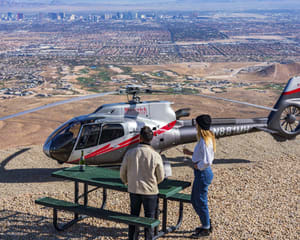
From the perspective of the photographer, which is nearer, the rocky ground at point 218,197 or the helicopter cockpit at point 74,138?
the rocky ground at point 218,197

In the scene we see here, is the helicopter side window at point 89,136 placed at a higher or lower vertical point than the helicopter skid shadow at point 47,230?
higher

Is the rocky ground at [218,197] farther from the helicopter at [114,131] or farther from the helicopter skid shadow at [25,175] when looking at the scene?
the helicopter at [114,131]

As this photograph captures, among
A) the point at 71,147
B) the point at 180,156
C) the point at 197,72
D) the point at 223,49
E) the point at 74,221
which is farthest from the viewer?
the point at 223,49

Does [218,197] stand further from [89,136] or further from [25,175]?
[25,175]

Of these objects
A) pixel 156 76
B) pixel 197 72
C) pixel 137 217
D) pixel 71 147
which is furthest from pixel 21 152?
pixel 197 72

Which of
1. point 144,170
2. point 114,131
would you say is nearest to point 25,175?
point 114,131

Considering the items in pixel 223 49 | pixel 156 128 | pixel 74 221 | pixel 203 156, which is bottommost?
pixel 223 49

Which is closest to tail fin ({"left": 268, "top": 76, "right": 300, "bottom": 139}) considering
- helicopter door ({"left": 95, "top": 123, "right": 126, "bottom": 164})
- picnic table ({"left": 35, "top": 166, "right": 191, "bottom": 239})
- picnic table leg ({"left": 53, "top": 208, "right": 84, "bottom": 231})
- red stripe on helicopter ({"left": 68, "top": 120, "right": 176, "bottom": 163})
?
red stripe on helicopter ({"left": 68, "top": 120, "right": 176, "bottom": 163})

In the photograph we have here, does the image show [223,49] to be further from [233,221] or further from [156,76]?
[233,221]

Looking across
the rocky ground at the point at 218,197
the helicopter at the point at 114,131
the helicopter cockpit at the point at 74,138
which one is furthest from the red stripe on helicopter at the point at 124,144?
the rocky ground at the point at 218,197
